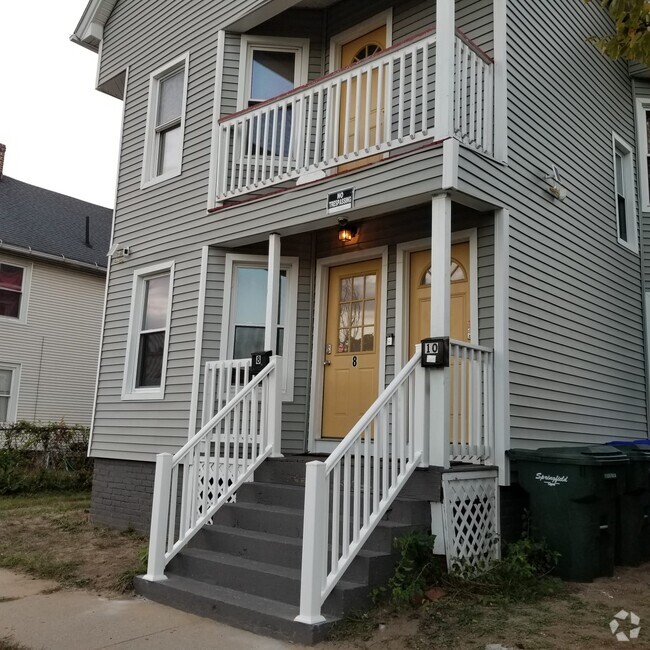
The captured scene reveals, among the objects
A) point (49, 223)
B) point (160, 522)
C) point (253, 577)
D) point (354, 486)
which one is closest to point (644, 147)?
point (354, 486)

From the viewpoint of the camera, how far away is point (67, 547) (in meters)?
7.30


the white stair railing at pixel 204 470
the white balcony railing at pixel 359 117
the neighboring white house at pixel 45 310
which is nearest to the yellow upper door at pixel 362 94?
the white balcony railing at pixel 359 117

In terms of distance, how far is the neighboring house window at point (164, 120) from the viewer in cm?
925

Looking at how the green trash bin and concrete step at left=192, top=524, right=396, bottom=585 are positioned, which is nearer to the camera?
concrete step at left=192, top=524, right=396, bottom=585

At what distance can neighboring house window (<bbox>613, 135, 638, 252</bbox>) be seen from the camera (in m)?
9.34

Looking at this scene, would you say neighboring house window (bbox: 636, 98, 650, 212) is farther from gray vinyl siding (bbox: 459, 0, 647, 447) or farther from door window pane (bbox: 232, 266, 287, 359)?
door window pane (bbox: 232, 266, 287, 359)

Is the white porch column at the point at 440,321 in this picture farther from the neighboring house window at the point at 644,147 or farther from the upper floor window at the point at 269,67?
the neighboring house window at the point at 644,147

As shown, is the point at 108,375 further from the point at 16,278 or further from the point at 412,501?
the point at 16,278

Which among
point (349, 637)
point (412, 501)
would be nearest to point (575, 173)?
point (412, 501)

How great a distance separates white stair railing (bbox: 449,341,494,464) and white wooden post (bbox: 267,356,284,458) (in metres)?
1.74

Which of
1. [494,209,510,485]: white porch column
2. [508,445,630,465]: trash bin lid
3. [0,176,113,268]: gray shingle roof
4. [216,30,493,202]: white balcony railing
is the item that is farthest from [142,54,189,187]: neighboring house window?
[0,176,113,268]: gray shingle roof

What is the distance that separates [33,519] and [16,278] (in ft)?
31.6

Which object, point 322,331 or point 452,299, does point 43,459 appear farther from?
point 452,299

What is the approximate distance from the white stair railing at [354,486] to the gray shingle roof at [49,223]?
1424 cm
